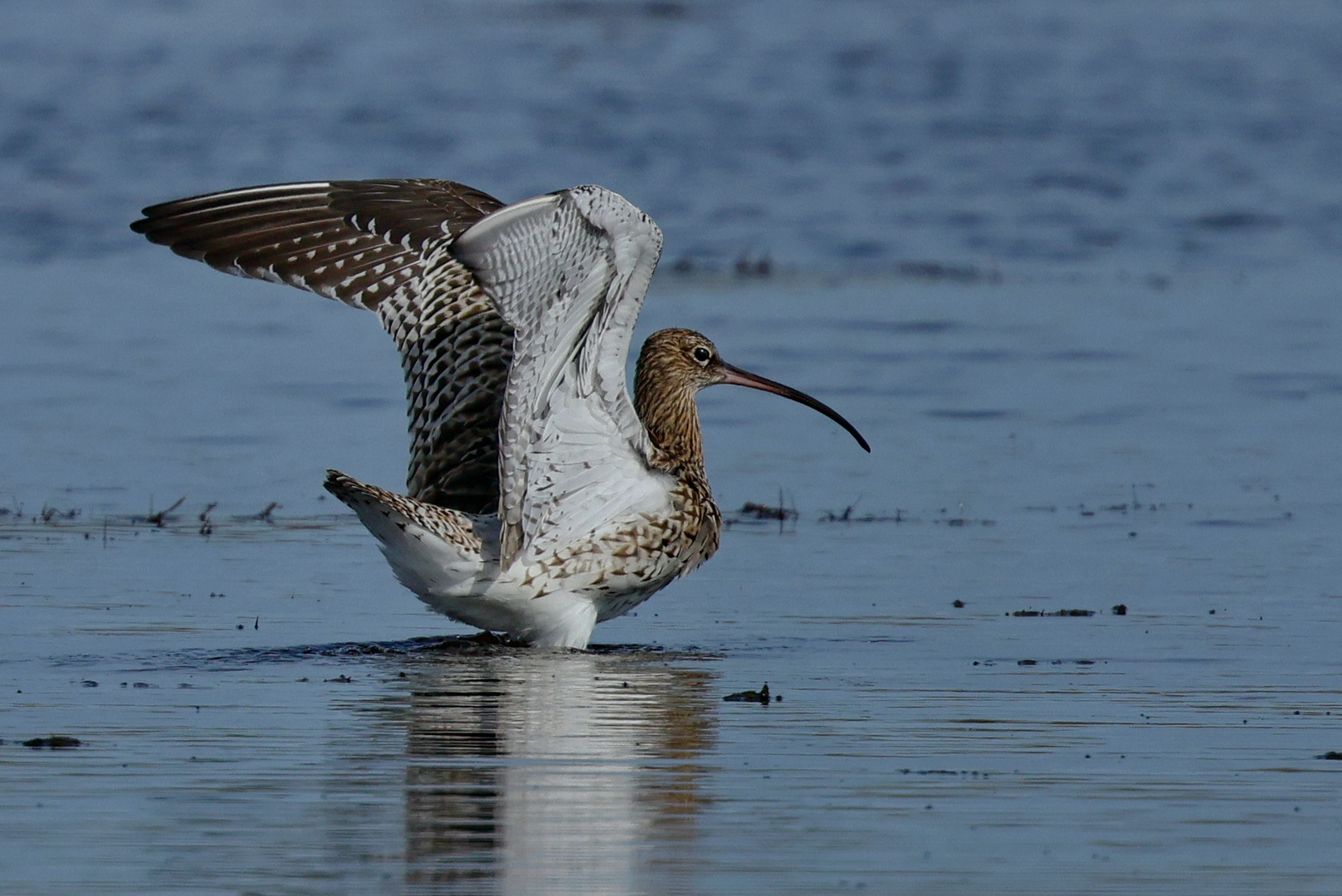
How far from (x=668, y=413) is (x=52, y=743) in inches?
141

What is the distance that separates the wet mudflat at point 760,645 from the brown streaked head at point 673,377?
1.99 feet

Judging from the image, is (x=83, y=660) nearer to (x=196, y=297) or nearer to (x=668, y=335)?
(x=668, y=335)

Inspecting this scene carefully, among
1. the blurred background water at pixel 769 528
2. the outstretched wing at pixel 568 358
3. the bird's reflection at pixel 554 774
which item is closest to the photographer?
the bird's reflection at pixel 554 774

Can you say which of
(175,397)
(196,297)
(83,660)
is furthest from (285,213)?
(196,297)

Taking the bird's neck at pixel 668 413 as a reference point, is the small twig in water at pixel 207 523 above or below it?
below

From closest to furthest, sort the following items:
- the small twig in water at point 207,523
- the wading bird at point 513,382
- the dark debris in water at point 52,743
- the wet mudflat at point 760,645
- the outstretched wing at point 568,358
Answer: the wet mudflat at point 760,645 < the dark debris in water at point 52,743 < the outstretched wing at point 568,358 < the wading bird at point 513,382 < the small twig in water at point 207,523

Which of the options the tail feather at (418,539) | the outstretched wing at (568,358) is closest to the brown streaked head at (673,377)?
the outstretched wing at (568,358)

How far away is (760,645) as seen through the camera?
310 inches

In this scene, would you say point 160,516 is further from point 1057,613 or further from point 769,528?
point 1057,613

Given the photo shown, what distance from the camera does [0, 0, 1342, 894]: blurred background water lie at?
5.30 m

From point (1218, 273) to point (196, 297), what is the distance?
22.3ft

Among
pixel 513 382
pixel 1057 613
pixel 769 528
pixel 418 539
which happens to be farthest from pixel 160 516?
pixel 1057 613

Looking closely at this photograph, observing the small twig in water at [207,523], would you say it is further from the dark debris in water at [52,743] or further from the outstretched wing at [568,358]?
the dark debris in water at [52,743]

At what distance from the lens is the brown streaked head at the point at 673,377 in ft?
30.1
